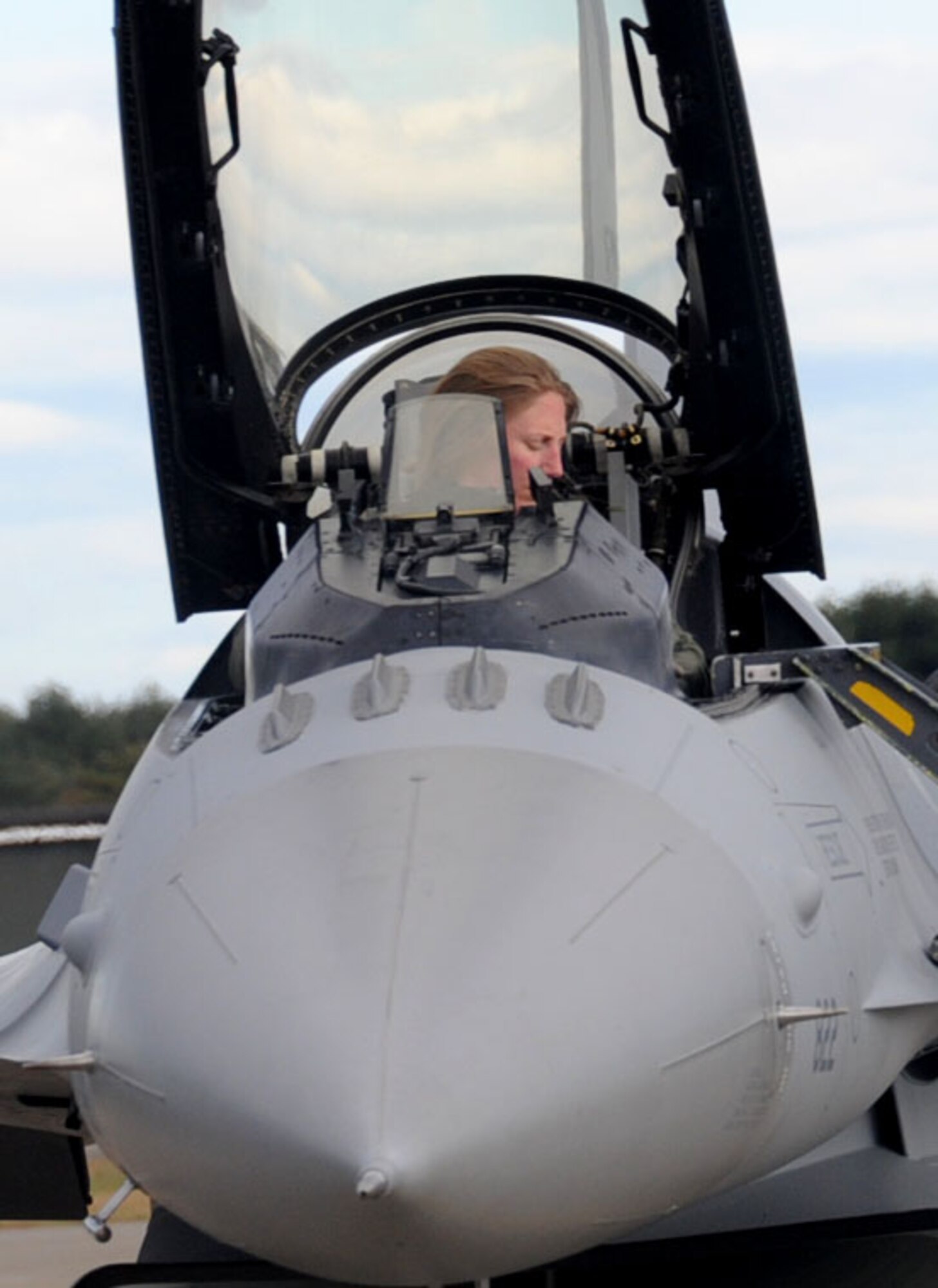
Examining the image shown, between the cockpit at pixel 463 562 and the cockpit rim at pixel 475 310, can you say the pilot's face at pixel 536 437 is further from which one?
the cockpit rim at pixel 475 310

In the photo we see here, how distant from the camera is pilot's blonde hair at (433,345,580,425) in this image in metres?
6.29

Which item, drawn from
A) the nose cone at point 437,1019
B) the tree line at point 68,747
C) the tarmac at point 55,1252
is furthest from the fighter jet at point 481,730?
the tree line at point 68,747

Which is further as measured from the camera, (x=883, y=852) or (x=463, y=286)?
(x=463, y=286)

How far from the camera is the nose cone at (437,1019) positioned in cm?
328

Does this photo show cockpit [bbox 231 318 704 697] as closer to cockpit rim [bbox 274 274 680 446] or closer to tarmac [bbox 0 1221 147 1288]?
cockpit rim [bbox 274 274 680 446]

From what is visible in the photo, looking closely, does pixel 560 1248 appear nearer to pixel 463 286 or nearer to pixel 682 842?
pixel 682 842

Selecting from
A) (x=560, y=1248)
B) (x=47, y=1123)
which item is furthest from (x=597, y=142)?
(x=560, y=1248)

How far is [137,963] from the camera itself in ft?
12.1

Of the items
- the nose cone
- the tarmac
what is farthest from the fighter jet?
the tarmac

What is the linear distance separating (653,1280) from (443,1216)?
216 centimetres

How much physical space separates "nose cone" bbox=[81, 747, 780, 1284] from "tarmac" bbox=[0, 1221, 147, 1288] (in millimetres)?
5801

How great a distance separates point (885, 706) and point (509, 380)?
69.0 inches

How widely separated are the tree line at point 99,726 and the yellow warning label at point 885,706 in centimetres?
987

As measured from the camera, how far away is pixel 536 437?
616cm
